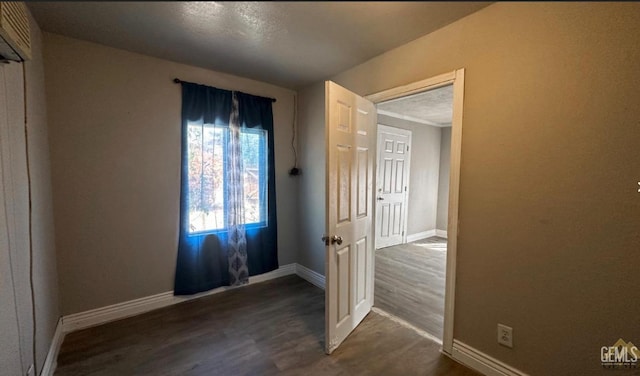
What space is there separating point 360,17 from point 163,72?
2410 millimetres

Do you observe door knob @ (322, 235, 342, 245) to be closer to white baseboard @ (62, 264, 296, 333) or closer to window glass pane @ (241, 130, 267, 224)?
window glass pane @ (241, 130, 267, 224)

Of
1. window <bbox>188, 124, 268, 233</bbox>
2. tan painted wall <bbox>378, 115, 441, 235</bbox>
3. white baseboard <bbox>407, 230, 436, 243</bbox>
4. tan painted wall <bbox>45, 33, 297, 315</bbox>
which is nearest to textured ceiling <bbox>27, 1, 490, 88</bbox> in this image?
tan painted wall <bbox>45, 33, 297, 315</bbox>

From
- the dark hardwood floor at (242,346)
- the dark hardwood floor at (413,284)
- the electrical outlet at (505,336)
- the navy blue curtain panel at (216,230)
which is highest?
the navy blue curtain panel at (216,230)

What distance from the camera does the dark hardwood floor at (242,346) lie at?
1936mm

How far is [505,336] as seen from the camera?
71.1 inches

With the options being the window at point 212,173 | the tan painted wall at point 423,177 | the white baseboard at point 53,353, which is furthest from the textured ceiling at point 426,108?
the white baseboard at point 53,353

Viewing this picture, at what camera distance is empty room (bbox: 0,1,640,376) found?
1.46 metres

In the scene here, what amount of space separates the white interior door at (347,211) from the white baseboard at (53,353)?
1.74 metres

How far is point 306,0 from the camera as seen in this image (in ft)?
2.01

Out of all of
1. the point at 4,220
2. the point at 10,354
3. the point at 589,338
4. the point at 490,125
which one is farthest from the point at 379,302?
the point at 4,220

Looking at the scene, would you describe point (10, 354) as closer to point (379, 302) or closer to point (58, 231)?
point (58, 231)

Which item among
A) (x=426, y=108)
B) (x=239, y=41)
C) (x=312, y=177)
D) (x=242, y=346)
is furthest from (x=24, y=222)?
(x=426, y=108)

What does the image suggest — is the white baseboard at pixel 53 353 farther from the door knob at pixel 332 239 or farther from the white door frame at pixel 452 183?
the white door frame at pixel 452 183

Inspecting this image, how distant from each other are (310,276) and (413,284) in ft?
3.70
